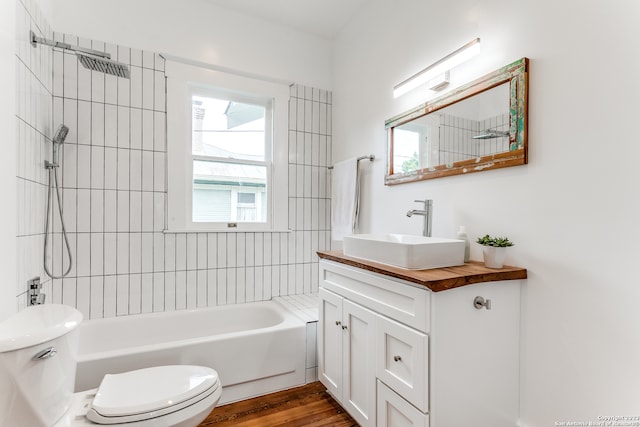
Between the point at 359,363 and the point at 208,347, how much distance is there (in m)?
0.87

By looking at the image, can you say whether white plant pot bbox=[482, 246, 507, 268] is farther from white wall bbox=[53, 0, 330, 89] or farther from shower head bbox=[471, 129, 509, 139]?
white wall bbox=[53, 0, 330, 89]

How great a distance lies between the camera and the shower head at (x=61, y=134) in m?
1.84

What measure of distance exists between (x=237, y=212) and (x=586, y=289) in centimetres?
219

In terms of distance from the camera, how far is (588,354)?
1140 millimetres

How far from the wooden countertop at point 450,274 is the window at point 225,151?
4.62 ft

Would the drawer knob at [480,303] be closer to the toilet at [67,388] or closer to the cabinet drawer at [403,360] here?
the cabinet drawer at [403,360]

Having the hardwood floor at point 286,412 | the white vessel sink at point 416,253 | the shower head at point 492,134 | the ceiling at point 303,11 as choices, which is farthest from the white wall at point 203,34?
the hardwood floor at point 286,412

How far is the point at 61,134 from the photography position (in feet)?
6.06

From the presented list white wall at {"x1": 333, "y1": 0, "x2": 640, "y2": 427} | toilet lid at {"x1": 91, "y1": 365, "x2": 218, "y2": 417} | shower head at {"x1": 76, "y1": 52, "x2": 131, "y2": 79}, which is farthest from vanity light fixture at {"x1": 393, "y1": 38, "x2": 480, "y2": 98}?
toilet lid at {"x1": 91, "y1": 365, "x2": 218, "y2": 417}

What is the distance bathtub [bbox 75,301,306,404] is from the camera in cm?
167

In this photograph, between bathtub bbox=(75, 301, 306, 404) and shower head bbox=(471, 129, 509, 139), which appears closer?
shower head bbox=(471, 129, 509, 139)

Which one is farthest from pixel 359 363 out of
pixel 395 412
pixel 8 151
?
pixel 8 151

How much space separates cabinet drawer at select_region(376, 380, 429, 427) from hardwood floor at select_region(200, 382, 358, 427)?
0.38m

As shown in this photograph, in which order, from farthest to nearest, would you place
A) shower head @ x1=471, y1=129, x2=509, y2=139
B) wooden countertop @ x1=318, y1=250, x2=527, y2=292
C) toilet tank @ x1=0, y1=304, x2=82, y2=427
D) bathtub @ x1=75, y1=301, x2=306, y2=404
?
bathtub @ x1=75, y1=301, x2=306, y2=404
shower head @ x1=471, y1=129, x2=509, y2=139
wooden countertop @ x1=318, y1=250, x2=527, y2=292
toilet tank @ x1=0, y1=304, x2=82, y2=427
